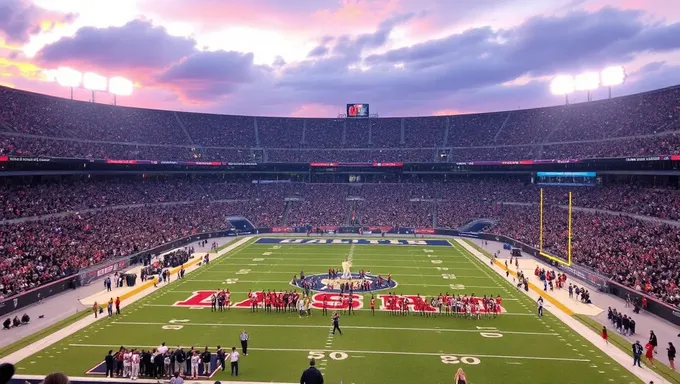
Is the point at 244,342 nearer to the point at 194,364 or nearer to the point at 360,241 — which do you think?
the point at 194,364

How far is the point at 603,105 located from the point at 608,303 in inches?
1658

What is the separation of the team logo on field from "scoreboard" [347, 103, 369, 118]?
53137 mm

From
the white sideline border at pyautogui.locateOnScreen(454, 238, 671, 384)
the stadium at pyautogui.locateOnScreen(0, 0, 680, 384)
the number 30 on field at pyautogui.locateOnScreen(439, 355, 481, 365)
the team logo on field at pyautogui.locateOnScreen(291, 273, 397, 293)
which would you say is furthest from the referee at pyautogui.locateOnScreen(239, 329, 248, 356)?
the white sideline border at pyautogui.locateOnScreen(454, 238, 671, 384)

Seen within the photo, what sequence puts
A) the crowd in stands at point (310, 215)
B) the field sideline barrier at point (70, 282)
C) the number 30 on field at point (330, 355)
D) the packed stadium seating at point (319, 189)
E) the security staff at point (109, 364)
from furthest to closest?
the packed stadium seating at point (319, 189) < the crowd in stands at point (310, 215) < the field sideline barrier at point (70, 282) < the number 30 on field at point (330, 355) < the security staff at point (109, 364)

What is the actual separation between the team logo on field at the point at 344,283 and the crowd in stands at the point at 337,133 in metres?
28.3

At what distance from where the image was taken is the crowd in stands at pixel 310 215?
30078 millimetres

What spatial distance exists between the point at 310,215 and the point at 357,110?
26273mm

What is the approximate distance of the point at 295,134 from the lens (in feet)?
269

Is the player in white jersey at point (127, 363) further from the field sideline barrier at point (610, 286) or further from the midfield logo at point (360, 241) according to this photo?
the midfield logo at point (360, 241)

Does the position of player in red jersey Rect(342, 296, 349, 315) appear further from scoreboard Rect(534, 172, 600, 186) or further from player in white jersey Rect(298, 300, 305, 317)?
scoreboard Rect(534, 172, 600, 186)

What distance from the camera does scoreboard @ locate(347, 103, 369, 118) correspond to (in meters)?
82.8

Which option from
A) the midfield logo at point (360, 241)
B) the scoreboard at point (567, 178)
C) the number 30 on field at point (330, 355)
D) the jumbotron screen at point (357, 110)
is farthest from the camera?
the jumbotron screen at point (357, 110)

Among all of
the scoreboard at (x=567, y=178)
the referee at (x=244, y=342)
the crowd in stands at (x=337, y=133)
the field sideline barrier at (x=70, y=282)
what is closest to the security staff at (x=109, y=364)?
the referee at (x=244, y=342)

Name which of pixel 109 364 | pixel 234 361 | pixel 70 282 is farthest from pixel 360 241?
pixel 109 364
